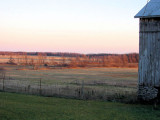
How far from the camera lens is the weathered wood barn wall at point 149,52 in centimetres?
1791

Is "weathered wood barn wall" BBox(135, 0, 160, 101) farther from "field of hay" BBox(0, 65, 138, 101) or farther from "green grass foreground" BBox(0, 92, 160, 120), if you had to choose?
"green grass foreground" BBox(0, 92, 160, 120)

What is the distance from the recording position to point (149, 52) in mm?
18172

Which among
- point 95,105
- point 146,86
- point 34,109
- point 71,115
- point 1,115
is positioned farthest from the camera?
point 146,86

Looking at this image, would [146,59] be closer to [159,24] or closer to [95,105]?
[159,24]

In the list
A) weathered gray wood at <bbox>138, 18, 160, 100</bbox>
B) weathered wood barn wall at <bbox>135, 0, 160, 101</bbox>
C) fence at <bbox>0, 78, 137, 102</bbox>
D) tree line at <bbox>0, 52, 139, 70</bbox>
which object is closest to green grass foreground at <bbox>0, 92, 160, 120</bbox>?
weathered wood barn wall at <bbox>135, 0, 160, 101</bbox>

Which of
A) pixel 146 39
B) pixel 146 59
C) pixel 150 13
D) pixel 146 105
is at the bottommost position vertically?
pixel 146 105

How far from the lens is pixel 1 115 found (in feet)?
40.8

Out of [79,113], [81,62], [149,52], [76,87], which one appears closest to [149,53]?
[149,52]

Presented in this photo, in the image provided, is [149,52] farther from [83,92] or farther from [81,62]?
[81,62]

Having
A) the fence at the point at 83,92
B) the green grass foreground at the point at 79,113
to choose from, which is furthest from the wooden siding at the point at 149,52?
the green grass foreground at the point at 79,113

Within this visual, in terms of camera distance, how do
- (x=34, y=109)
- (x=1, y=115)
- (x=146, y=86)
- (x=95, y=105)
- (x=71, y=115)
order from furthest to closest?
(x=146, y=86), (x=95, y=105), (x=34, y=109), (x=71, y=115), (x=1, y=115)

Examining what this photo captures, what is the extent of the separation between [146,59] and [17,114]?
29.1ft

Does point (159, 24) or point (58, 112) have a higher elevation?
point (159, 24)

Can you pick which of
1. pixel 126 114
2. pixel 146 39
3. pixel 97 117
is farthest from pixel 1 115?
pixel 146 39
